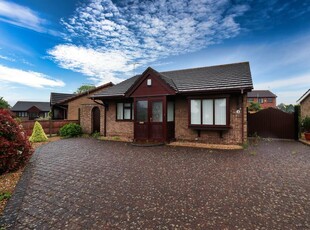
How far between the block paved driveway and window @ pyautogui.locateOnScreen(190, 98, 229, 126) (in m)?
3.93

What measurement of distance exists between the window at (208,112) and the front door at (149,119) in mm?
2004

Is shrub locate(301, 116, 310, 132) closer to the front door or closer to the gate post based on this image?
the gate post

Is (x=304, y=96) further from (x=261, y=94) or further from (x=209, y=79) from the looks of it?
(x=261, y=94)

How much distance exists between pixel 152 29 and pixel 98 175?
10842 mm

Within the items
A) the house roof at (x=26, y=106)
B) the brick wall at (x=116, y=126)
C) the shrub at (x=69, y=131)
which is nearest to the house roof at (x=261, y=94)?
the brick wall at (x=116, y=126)

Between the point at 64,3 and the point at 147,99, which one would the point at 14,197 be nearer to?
the point at 147,99

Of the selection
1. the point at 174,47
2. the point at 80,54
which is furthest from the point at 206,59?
the point at 80,54

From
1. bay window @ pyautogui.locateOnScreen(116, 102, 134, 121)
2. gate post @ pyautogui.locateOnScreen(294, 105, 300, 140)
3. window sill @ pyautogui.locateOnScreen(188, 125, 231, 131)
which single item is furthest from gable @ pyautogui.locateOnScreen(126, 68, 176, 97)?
gate post @ pyautogui.locateOnScreen(294, 105, 300, 140)

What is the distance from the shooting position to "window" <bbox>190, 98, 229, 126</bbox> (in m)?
9.89

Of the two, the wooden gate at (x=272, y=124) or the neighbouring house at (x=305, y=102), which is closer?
the wooden gate at (x=272, y=124)

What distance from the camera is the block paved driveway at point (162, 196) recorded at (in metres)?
2.82

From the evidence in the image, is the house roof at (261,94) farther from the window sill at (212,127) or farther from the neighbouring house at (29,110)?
the neighbouring house at (29,110)

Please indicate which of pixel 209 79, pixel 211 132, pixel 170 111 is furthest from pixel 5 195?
pixel 209 79

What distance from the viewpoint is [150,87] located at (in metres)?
11.3
